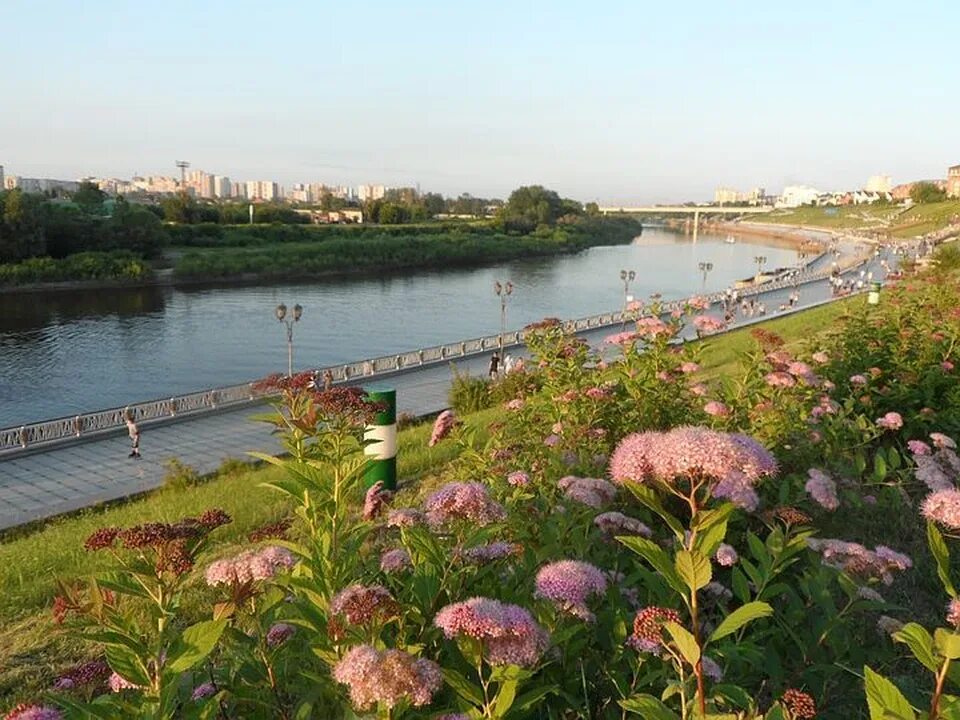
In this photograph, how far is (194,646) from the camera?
196 cm

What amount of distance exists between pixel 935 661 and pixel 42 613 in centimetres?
547

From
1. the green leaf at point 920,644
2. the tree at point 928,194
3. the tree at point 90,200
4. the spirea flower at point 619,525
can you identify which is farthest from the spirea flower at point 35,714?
the tree at point 928,194

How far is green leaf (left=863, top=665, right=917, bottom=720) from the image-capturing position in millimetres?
1528

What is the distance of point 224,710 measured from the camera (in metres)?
2.43

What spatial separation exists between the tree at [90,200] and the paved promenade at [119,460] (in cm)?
5524

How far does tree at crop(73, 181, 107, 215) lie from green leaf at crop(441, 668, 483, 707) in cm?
7016

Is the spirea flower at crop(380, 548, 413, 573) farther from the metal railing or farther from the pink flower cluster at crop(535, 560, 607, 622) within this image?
the metal railing

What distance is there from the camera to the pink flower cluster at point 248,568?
238 cm

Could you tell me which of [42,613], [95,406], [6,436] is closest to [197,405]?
[6,436]

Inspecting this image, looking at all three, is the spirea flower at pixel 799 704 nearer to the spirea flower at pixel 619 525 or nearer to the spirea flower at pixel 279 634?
the spirea flower at pixel 619 525

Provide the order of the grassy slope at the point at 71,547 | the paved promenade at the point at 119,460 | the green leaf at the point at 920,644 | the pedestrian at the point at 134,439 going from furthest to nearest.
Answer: the pedestrian at the point at 134,439 → the paved promenade at the point at 119,460 → the grassy slope at the point at 71,547 → the green leaf at the point at 920,644

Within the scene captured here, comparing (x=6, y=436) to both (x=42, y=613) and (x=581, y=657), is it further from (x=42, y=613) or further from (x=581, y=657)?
(x=581, y=657)

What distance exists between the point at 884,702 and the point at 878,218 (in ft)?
507

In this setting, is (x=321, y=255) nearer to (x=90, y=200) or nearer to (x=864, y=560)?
(x=90, y=200)
